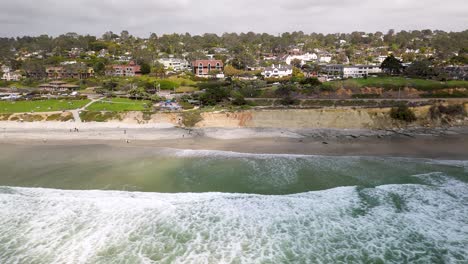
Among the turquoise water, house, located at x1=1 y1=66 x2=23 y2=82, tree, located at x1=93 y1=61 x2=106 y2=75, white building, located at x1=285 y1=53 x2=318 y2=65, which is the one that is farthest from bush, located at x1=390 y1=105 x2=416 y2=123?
house, located at x1=1 y1=66 x2=23 y2=82

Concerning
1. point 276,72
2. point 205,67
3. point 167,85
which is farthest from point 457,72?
point 167,85

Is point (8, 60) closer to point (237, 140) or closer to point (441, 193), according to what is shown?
point (237, 140)

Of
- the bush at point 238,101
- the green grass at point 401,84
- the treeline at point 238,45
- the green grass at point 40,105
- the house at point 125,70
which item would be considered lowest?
the green grass at point 40,105

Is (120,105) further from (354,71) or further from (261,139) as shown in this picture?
(354,71)

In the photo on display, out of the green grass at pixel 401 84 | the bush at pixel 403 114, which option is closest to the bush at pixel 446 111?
the bush at pixel 403 114

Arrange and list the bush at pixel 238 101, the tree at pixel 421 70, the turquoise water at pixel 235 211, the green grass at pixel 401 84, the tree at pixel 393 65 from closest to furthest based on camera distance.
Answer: the turquoise water at pixel 235 211 → the bush at pixel 238 101 → the green grass at pixel 401 84 → the tree at pixel 421 70 → the tree at pixel 393 65

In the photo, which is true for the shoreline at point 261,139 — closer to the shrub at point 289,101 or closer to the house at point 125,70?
the shrub at point 289,101

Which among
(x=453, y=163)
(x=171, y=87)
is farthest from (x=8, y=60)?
(x=453, y=163)

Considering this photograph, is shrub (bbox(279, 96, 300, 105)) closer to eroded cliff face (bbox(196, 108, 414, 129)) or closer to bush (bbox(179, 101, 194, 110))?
eroded cliff face (bbox(196, 108, 414, 129))
